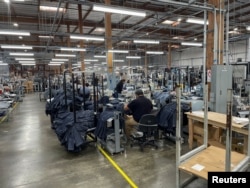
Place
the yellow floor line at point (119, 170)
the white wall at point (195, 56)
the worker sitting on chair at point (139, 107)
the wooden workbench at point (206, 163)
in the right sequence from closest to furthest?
1. the wooden workbench at point (206, 163)
2. the yellow floor line at point (119, 170)
3. the worker sitting on chair at point (139, 107)
4. the white wall at point (195, 56)

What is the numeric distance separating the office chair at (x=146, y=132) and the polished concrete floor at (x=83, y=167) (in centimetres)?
17

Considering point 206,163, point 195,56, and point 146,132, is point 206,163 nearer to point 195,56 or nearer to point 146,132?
point 146,132

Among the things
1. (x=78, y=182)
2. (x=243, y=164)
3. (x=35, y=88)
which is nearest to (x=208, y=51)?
(x=243, y=164)

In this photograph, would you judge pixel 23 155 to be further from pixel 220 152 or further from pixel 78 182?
pixel 220 152

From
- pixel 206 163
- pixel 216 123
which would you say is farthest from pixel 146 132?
pixel 206 163

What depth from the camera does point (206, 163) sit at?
7.93ft

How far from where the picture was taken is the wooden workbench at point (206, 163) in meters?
2.23

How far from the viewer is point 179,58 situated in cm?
2042

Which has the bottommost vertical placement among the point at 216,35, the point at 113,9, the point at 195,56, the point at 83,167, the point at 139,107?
the point at 83,167

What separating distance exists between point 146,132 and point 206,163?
1.90 m

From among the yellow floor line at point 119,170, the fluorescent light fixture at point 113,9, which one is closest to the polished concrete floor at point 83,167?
the yellow floor line at point 119,170

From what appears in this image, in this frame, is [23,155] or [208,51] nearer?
[23,155]

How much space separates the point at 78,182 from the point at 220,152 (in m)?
2.24

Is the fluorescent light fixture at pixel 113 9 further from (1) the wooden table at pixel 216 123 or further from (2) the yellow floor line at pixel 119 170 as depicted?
(2) the yellow floor line at pixel 119 170
